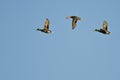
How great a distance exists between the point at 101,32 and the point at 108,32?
5.34ft

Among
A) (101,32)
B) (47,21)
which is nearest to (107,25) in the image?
(101,32)

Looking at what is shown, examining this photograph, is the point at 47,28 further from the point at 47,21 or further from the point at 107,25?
the point at 107,25

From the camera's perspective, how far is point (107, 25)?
426ft

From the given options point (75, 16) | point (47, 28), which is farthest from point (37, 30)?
point (75, 16)

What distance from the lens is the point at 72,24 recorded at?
5167 inches

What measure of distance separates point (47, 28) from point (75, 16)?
867cm

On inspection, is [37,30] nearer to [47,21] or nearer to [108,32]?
[47,21]

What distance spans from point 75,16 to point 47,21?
7.17 meters

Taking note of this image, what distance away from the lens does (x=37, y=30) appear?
126062mm

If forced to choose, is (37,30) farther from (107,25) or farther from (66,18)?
(107,25)

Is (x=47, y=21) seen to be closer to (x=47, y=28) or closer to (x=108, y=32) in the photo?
(x=47, y=28)

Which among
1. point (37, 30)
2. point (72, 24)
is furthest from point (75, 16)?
point (37, 30)

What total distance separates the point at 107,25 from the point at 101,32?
3176mm

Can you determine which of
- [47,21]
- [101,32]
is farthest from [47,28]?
[101,32]
